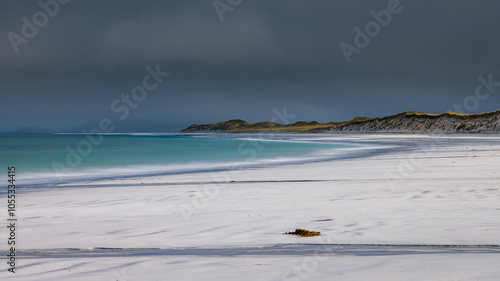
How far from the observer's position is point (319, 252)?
16.2 ft

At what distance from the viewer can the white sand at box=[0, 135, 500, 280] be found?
423 cm

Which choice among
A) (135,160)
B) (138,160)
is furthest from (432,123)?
(135,160)

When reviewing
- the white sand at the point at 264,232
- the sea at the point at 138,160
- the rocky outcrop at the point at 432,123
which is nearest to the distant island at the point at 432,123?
the rocky outcrop at the point at 432,123

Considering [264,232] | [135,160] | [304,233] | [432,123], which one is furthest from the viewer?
Result: [432,123]

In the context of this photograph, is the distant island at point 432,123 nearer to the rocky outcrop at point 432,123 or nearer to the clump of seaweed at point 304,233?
the rocky outcrop at point 432,123

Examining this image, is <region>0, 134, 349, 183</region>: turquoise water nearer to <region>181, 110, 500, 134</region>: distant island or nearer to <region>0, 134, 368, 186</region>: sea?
<region>0, 134, 368, 186</region>: sea

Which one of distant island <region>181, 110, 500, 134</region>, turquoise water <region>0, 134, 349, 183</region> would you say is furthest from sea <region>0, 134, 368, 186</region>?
distant island <region>181, 110, 500, 134</region>

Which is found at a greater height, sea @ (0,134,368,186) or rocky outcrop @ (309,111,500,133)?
rocky outcrop @ (309,111,500,133)

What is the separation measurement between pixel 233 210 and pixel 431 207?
3.93 meters

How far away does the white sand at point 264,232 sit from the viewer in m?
4.23

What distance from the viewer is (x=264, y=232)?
19.9 ft

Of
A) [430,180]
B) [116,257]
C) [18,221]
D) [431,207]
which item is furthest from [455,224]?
[18,221]

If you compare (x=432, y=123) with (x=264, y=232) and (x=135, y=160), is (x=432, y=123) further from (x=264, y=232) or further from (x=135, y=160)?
(x=264, y=232)

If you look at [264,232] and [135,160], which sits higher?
[135,160]
